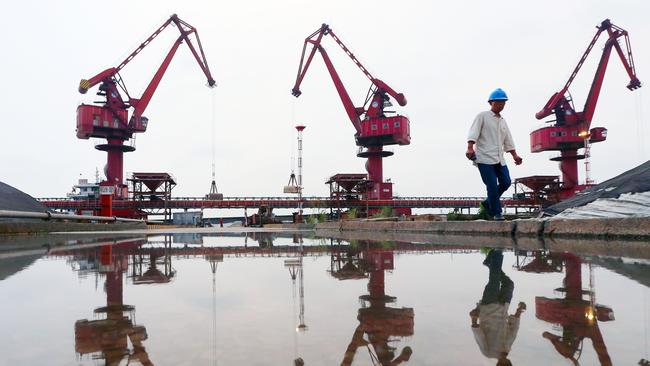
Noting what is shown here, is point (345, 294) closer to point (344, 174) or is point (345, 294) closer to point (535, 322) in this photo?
point (535, 322)

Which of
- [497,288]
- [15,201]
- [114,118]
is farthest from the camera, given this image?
[114,118]

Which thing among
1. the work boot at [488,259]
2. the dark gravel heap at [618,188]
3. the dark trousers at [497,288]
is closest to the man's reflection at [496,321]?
the dark trousers at [497,288]

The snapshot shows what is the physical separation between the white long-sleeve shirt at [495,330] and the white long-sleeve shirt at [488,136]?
12.6 ft

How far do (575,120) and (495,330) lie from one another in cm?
5021

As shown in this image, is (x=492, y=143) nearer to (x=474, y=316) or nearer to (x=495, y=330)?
(x=474, y=316)

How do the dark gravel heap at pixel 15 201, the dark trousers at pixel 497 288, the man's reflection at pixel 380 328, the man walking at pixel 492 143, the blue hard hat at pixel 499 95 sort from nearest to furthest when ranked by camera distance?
1. the man's reflection at pixel 380 328
2. the dark trousers at pixel 497 288
3. the blue hard hat at pixel 499 95
4. the man walking at pixel 492 143
5. the dark gravel heap at pixel 15 201

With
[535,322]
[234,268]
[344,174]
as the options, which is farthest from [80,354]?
[344,174]

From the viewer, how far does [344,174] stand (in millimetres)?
41344

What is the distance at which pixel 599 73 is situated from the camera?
43438mm

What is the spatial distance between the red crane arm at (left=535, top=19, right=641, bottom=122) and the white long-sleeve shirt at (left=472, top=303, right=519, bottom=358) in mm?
49127

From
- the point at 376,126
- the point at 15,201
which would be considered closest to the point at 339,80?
the point at 376,126

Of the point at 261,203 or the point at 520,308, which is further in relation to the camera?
the point at 261,203

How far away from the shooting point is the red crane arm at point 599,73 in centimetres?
4328

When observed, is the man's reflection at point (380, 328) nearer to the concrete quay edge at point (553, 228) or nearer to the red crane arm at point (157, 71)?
the concrete quay edge at point (553, 228)
